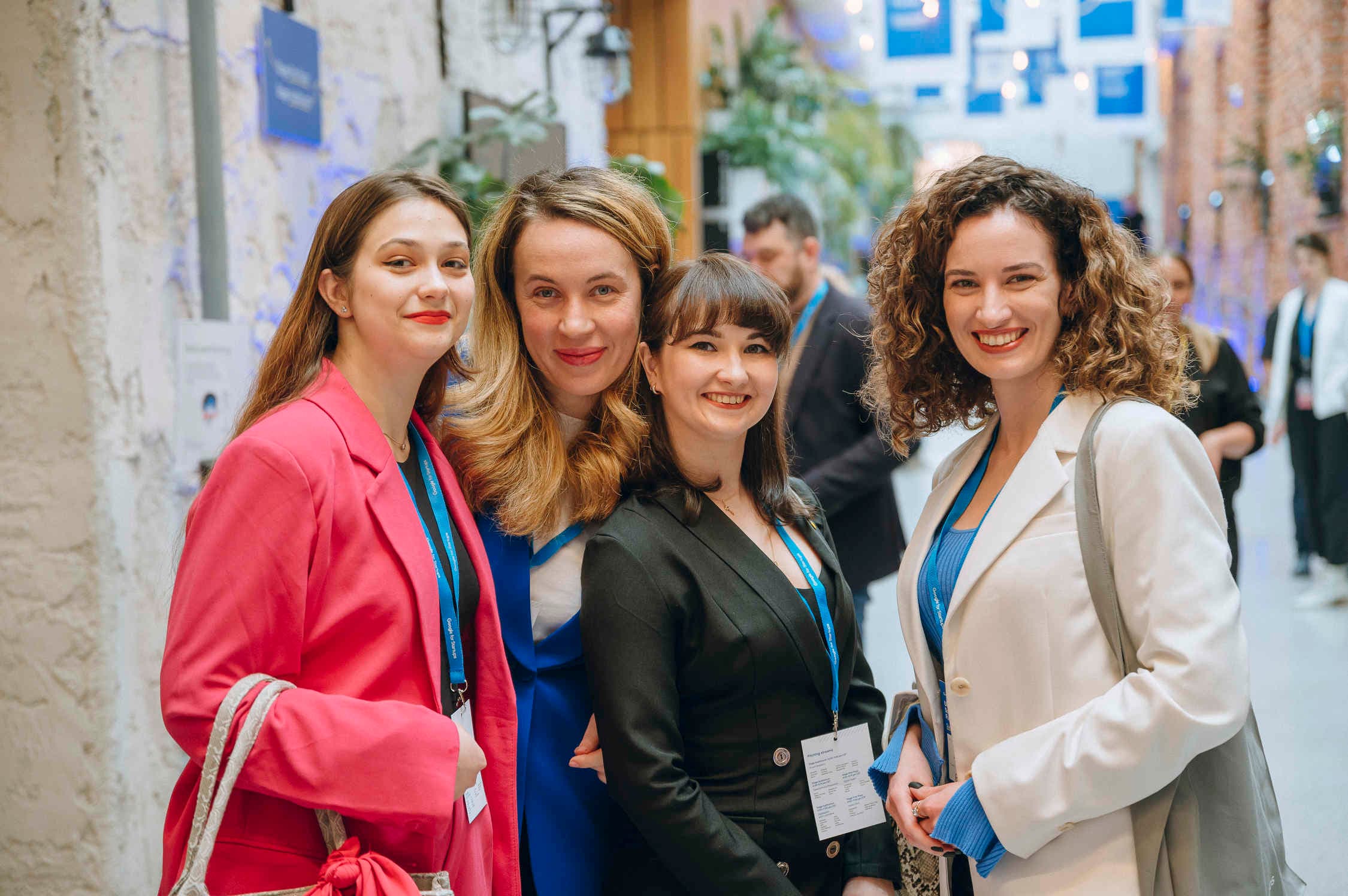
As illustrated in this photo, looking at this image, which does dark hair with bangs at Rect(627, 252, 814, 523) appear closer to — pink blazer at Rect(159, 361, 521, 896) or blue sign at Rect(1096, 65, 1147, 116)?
pink blazer at Rect(159, 361, 521, 896)

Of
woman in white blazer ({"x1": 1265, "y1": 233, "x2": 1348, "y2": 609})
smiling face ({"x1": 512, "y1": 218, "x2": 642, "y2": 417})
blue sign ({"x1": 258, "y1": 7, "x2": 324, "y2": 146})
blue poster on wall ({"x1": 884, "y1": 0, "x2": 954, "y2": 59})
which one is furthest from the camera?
blue poster on wall ({"x1": 884, "y1": 0, "x2": 954, "y2": 59})

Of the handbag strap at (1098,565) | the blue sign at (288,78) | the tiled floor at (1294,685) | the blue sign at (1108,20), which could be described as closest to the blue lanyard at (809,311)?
the tiled floor at (1294,685)

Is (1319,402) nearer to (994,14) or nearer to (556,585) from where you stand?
(994,14)

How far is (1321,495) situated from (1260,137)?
7.26 m

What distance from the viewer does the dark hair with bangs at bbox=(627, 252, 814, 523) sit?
6.18 feet

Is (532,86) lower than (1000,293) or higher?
higher

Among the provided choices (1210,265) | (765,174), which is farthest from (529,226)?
(1210,265)

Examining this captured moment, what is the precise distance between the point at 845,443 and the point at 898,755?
200 centimetres

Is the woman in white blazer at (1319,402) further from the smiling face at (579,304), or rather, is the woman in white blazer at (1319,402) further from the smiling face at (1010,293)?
the smiling face at (579,304)

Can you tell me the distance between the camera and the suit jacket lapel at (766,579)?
1787 mm

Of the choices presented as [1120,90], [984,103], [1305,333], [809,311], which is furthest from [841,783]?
[984,103]

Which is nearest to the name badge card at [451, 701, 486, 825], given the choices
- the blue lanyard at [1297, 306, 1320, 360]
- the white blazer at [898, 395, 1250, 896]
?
the white blazer at [898, 395, 1250, 896]

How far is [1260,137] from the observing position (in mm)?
12016

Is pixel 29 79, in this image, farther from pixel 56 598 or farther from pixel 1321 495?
pixel 1321 495
